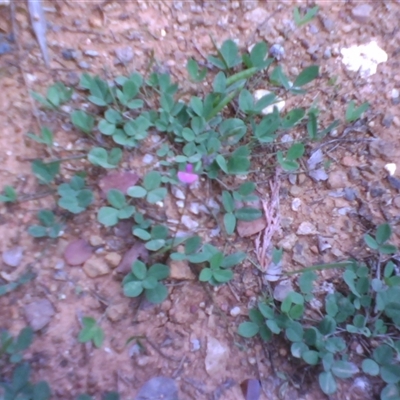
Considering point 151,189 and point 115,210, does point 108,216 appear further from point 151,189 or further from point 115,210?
point 151,189

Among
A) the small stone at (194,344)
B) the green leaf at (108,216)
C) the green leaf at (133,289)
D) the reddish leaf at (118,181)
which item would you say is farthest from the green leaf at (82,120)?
the small stone at (194,344)

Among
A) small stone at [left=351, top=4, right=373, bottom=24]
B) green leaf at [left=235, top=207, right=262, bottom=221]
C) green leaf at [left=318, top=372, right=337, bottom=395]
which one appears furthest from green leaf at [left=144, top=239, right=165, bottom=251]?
small stone at [left=351, top=4, right=373, bottom=24]

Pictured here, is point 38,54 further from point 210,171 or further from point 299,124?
point 299,124

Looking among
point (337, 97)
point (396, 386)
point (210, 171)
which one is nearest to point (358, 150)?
point (337, 97)

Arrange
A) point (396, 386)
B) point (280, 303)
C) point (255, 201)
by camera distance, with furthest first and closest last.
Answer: point (255, 201) → point (280, 303) → point (396, 386)

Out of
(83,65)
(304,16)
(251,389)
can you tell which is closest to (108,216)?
(83,65)

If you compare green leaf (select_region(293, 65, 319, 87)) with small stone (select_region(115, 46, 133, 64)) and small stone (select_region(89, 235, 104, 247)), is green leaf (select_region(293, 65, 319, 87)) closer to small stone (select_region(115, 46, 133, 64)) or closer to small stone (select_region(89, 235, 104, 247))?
small stone (select_region(115, 46, 133, 64))
